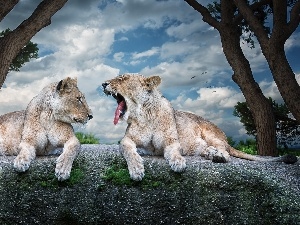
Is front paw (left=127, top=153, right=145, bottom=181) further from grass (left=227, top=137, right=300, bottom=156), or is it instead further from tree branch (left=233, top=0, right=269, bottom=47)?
grass (left=227, top=137, right=300, bottom=156)

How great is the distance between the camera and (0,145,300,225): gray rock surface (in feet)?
22.1

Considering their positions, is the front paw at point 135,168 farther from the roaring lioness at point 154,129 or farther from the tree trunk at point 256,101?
the tree trunk at point 256,101

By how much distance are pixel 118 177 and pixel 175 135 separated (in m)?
0.95

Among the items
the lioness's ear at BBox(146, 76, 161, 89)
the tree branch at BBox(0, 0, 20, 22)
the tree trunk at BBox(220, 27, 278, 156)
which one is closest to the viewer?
the lioness's ear at BBox(146, 76, 161, 89)

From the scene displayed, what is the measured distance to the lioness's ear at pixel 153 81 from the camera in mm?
6676

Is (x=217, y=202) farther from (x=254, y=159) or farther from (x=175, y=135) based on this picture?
(x=254, y=159)

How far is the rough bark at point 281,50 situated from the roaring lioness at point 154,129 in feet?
11.6

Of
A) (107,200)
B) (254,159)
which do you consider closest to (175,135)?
(107,200)

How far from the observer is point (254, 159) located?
823cm

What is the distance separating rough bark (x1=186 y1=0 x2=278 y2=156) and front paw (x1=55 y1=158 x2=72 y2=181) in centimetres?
763

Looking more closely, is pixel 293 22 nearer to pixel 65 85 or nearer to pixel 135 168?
pixel 65 85

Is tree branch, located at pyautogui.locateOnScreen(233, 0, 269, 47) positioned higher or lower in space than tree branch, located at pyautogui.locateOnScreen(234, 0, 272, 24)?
lower

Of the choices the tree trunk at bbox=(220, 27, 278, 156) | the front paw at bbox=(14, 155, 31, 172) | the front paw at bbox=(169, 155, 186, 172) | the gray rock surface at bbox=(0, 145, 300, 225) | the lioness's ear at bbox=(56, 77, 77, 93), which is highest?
the tree trunk at bbox=(220, 27, 278, 156)

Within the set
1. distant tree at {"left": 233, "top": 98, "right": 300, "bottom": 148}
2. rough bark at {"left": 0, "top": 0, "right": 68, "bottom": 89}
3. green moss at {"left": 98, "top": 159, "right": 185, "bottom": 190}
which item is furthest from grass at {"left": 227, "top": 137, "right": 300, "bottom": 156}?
green moss at {"left": 98, "top": 159, "right": 185, "bottom": 190}
